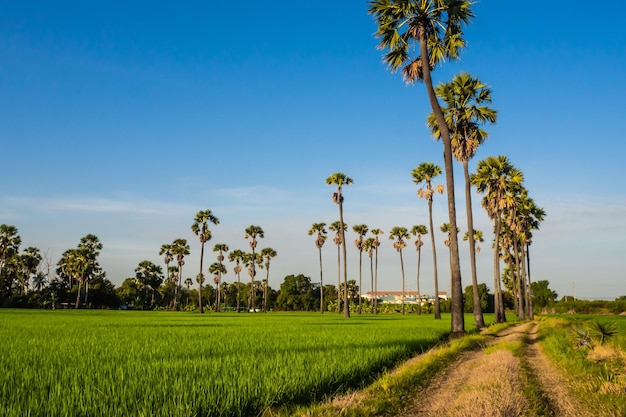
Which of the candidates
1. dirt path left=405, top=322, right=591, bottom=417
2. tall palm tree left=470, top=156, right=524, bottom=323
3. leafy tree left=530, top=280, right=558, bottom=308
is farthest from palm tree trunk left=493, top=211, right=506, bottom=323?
leafy tree left=530, top=280, right=558, bottom=308

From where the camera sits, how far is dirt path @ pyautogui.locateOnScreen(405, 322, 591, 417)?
7383 millimetres

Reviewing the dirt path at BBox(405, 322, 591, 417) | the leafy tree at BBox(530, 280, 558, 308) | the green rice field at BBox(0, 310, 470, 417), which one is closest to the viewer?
the green rice field at BBox(0, 310, 470, 417)

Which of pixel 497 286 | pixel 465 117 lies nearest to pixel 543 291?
pixel 497 286

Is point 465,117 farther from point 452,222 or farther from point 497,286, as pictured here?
point 497,286

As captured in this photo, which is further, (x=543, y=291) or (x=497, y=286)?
(x=543, y=291)

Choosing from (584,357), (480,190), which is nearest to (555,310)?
(480,190)

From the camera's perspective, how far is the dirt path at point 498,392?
24.2 feet

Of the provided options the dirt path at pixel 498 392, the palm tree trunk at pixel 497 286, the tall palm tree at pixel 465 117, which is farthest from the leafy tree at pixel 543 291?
the dirt path at pixel 498 392

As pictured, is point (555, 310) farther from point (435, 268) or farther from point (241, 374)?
point (241, 374)

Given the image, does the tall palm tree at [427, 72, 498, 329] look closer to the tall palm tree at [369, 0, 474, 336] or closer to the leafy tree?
the tall palm tree at [369, 0, 474, 336]

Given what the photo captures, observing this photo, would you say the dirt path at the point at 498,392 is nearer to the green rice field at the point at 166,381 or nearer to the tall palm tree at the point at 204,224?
the green rice field at the point at 166,381

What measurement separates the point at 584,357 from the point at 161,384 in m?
12.0

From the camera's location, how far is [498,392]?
8406 millimetres

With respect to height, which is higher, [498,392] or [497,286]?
[497,286]
